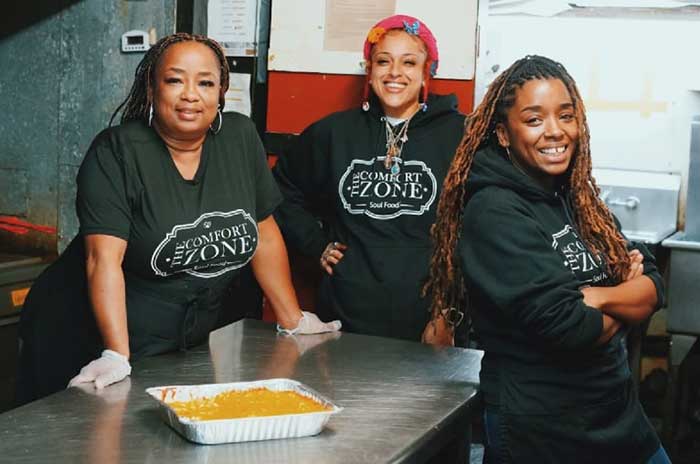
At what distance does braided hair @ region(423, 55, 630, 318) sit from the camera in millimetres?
2352

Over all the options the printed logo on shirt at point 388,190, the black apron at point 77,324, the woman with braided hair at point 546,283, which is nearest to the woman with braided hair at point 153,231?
the black apron at point 77,324

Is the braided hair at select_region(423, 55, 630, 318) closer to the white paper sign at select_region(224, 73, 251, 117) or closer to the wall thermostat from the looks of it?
the white paper sign at select_region(224, 73, 251, 117)

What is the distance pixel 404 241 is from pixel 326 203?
0.50 m

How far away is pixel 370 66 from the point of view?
135 inches

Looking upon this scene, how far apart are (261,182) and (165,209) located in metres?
0.40

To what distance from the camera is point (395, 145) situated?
11.2ft

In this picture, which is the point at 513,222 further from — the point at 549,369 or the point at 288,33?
the point at 288,33

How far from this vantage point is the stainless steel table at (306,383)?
192 cm

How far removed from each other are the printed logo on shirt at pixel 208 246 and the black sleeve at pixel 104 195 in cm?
13

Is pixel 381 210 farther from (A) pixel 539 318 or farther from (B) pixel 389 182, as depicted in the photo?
A: (A) pixel 539 318

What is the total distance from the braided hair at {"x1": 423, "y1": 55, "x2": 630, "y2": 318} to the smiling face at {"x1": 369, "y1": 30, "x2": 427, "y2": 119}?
937 millimetres

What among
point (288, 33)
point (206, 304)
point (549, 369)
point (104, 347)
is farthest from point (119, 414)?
point (288, 33)

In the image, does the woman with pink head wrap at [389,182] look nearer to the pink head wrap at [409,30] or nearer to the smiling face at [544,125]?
the pink head wrap at [409,30]

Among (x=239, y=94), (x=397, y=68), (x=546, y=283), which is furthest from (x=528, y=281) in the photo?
(x=239, y=94)
